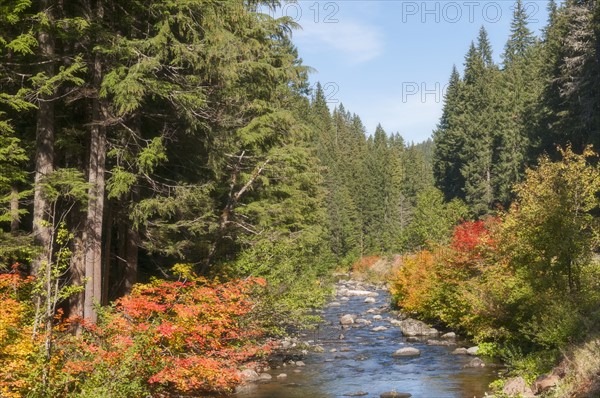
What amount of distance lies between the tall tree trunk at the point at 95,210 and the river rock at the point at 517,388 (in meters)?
9.86

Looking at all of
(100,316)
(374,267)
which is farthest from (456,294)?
(374,267)

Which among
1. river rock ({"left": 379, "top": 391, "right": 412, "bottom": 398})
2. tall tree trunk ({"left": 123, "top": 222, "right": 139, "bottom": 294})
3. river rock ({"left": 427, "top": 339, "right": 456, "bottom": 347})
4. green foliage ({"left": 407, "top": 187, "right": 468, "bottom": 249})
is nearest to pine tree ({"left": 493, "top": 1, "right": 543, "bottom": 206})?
green foliage ({"left": 407, "top": 187, "right": 468, "bottom": 249})

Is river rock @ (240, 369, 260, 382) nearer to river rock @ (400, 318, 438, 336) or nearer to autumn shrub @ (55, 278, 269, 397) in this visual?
autumn shrub @ (55, 278, 269, 397)

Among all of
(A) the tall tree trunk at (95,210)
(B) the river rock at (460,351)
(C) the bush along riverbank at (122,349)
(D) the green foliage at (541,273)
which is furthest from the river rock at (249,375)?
(B) the river rock at (460,351)

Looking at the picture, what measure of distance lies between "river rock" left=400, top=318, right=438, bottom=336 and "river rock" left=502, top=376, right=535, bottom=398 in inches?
469

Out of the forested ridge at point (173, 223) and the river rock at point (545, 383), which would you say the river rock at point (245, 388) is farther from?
the river rock at point (545, 383)

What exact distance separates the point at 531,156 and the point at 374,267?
75.8 feet

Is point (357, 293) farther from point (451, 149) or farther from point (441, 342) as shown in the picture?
point (451, 149)

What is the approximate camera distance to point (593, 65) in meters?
37.8

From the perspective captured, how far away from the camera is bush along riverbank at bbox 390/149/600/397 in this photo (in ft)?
42.6

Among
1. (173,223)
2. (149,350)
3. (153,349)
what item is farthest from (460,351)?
(149,350)

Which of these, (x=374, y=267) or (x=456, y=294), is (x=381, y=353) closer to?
(x=456, y=294)

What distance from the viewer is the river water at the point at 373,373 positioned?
1548cm

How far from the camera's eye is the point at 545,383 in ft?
40.9
